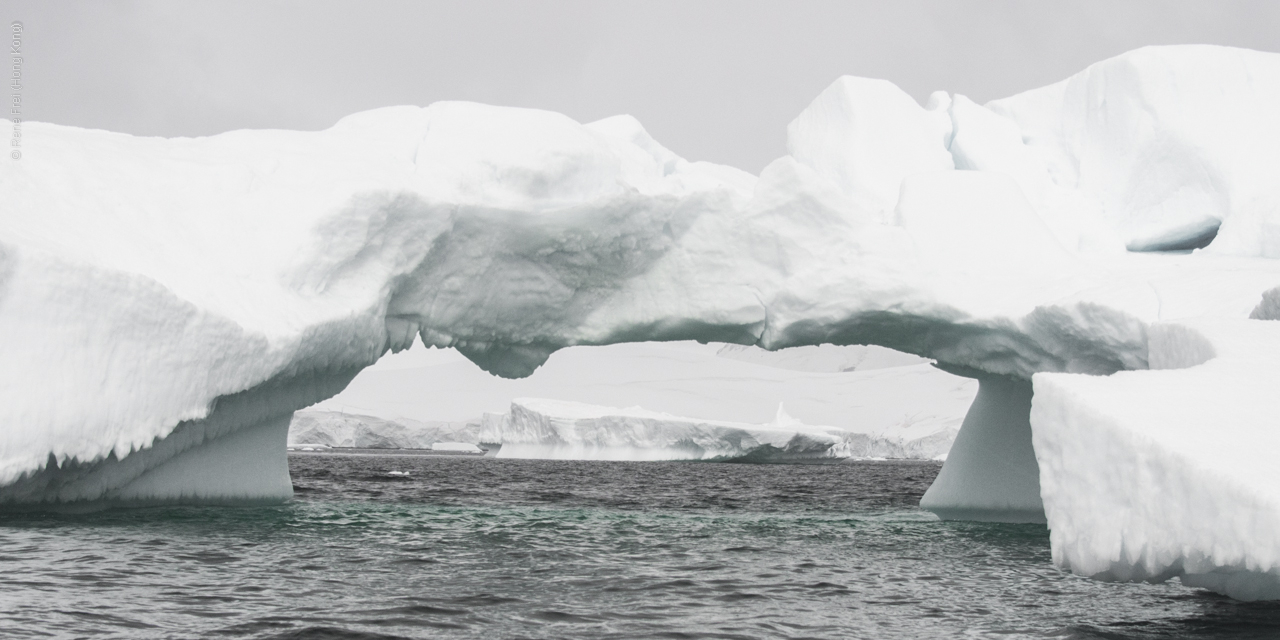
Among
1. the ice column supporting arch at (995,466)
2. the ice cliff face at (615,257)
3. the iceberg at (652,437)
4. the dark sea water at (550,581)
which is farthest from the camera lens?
the iceberg at (652,437)

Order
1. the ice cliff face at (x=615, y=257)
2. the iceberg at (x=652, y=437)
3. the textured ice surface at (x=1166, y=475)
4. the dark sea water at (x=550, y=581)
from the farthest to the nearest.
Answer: the iceberg at (x=652, y=437) < the ice cliff face at (x=615, y=257) < the dark sea water at (x=550, y=581) < the textured ice surface at (x=1166, y=475)

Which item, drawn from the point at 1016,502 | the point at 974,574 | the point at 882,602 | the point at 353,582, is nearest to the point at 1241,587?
the point at 882,602

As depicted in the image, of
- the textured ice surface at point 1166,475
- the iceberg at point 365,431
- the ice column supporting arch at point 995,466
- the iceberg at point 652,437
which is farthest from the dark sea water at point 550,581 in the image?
the iceberg at point 365,431

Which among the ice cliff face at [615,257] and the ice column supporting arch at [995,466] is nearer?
the ice cliff face at [615,257]

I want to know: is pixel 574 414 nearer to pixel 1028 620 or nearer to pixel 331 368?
pixel 331 368

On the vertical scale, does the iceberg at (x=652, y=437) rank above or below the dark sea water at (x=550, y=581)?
above

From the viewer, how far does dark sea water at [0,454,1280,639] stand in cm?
620

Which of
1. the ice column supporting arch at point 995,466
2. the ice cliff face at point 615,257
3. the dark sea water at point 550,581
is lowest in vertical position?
the dark sea water at point 550,581

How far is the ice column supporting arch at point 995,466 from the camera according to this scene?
14.3 m

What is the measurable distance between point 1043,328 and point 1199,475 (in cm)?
644

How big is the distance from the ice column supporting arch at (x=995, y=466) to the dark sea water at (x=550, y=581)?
1.13 m

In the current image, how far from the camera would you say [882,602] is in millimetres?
7324

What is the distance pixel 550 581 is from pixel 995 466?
28.3 ft

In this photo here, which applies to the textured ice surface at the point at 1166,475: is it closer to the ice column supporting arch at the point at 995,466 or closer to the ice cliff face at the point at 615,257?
the ice cliff face at the point at 615,257
